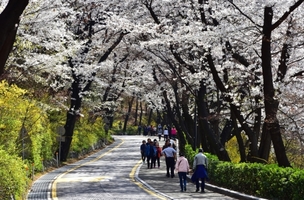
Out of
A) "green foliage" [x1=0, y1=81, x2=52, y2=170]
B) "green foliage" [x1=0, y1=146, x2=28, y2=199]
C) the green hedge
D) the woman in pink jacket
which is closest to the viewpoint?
"green foliage" [x1=0, y1=146, x2=28, y2=199]

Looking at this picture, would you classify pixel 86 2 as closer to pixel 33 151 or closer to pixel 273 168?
pixel 33 151

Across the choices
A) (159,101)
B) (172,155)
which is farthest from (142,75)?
(172,155)

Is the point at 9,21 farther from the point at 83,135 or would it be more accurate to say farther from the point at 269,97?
the point at 83,135

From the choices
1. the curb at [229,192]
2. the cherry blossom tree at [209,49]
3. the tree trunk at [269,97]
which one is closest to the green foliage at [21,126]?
the cherry blossom tree at [209,49]

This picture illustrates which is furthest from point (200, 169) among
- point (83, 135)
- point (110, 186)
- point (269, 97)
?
point (83, 135)

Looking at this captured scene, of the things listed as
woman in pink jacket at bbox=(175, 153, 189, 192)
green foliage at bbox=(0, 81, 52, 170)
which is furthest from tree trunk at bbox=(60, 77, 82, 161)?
woman in pink jacket at bbox=(175, 153, 189, 192)

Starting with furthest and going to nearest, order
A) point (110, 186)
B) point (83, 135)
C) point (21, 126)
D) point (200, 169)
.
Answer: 1. point (83, 135)
2. point (21, 126)
3. point (110, 186)
4. point (200, 169)

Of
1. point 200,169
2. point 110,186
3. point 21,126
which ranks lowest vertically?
point 110,186

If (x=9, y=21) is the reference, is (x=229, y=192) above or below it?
below

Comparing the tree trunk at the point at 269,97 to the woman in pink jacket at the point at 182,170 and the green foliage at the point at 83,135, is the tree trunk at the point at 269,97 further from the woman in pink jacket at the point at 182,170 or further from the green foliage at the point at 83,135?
the green foliage at the point at 83,135

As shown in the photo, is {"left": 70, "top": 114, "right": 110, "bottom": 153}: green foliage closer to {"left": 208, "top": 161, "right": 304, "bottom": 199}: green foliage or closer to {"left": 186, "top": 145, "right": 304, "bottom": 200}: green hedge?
{"left": 186, "top": 145, "right": 304, "bottom": 200}: green hedge

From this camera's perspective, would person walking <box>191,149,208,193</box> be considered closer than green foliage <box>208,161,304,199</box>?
No

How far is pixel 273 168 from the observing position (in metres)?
16.6

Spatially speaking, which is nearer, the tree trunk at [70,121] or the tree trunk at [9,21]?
the tree trunk at [9,21]
